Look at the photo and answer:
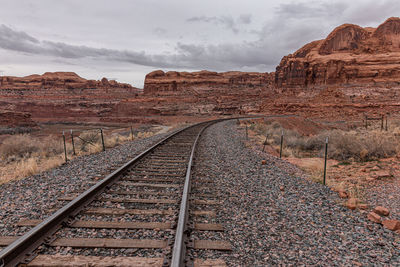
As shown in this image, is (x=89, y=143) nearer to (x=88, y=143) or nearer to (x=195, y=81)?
(x=88, y=143)

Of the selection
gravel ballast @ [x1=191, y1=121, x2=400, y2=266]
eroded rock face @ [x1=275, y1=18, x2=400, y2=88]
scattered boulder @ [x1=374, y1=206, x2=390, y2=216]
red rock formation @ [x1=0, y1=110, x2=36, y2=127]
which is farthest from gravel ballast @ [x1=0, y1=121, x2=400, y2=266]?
eroded rock face @ [x1=275, y1=18, x2=400, y2=88]

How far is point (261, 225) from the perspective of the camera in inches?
144

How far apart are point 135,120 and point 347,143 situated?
47891 millimetres

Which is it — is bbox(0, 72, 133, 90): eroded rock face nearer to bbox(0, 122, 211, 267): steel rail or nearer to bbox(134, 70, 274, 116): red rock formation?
bbox(134, 70, 274, 116): red rock formation

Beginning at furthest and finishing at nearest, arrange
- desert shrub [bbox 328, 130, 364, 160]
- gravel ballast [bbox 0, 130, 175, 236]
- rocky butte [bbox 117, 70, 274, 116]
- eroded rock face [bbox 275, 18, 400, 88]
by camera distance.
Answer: rocky butte [bbox 117, 70, 274, 116] → eroded rock face [bbox 275, 18, 400, 88] → desert shrub [bbox 328, 130, 364, 160] → gravel ballast [bbox 0, 130, 175, 236]

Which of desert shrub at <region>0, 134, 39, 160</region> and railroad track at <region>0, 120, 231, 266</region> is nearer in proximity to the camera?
railroad track at <region>0, 120, 231, 266</region>

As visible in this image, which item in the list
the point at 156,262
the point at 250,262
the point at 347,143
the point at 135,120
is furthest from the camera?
the point at 135,120

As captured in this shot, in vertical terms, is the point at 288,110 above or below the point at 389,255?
above

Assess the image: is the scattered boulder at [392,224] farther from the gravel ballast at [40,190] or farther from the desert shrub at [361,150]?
the desert shrub at [361,150]

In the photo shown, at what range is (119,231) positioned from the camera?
327cm

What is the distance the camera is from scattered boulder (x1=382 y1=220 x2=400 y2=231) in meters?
3.59

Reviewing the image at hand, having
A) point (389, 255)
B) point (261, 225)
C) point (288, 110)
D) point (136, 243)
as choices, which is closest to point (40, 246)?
point (136, 243)

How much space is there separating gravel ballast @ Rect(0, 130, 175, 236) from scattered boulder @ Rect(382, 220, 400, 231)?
18.9 ft

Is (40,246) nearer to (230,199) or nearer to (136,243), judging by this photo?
(136,243)
